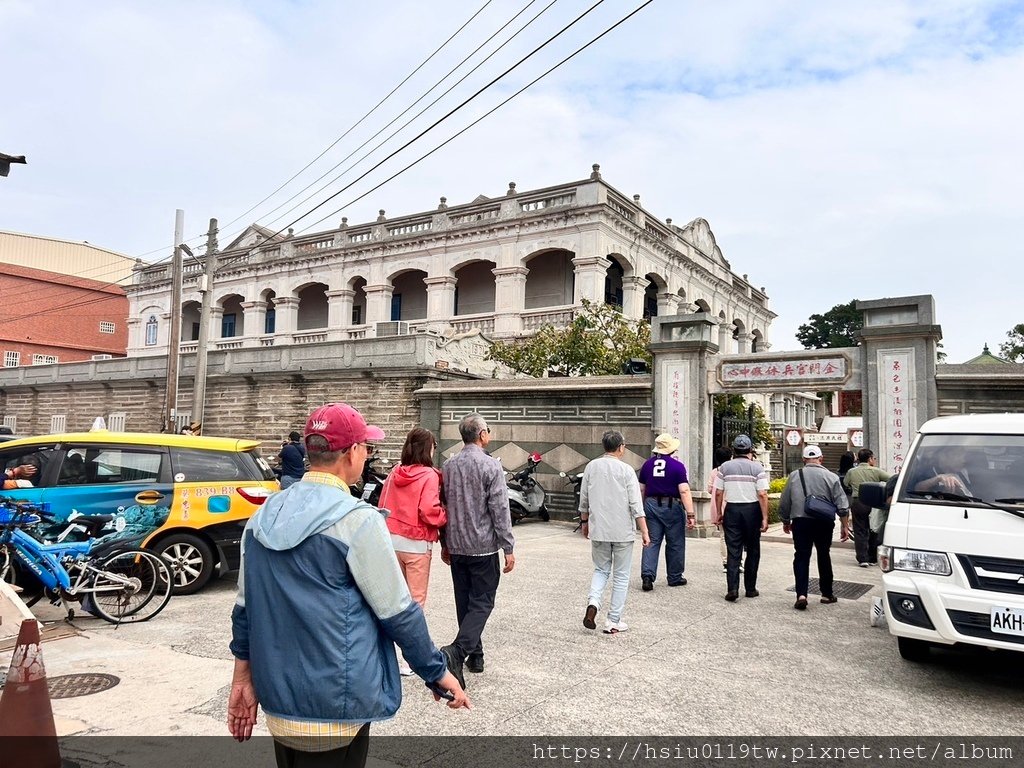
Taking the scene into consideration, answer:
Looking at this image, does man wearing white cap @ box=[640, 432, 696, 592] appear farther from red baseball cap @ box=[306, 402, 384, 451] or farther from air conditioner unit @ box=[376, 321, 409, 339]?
air conditioner unit @ box=[376, 321, 409, 339]

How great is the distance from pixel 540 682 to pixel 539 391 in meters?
10.0

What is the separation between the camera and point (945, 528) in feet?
16.1

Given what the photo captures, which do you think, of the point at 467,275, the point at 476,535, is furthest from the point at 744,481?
the point at 467,275

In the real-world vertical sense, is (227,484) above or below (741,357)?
below

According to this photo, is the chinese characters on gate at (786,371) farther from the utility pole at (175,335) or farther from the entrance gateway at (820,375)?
the utility pole at (175,335)

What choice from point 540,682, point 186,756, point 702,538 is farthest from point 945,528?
point 702,538

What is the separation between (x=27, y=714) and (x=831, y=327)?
68179mm

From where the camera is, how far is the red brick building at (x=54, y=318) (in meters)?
38.8

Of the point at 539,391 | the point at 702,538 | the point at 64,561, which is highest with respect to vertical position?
the point at 539,391

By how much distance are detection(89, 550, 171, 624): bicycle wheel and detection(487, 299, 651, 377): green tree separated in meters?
12.9

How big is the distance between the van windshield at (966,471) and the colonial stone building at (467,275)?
1509cm

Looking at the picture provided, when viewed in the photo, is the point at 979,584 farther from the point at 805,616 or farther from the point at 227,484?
the point at 227,484

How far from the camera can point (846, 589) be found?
831cm

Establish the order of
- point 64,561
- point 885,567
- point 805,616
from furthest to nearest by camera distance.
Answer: point 805,616 → point 64,561 → point 885,567
